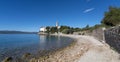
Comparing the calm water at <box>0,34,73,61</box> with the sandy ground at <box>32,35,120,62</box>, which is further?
the calm water at <box>0,34,73,61</box>

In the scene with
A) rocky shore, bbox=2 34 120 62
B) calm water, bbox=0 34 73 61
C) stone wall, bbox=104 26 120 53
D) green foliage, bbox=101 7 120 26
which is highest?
green foliage, bbox=101 7 120 26

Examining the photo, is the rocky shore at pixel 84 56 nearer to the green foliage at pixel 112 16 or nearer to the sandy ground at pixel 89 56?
the sandy ground at pixel 89 56

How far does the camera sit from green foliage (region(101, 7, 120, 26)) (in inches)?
1627

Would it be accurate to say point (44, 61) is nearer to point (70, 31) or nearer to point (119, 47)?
point (119, 47)

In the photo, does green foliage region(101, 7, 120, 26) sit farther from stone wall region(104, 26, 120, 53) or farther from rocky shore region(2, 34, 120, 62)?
stone wall region(104, 26, 120, 53)

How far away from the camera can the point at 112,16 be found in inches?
1687

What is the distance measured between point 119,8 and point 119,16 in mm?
4758

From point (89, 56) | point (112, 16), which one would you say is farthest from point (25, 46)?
point (112, 16)

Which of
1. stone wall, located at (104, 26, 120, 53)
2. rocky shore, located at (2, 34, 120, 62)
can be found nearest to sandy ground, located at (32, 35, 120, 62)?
rocky shore, located at (2, 34, 120, 62)

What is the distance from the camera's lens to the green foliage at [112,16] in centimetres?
4132

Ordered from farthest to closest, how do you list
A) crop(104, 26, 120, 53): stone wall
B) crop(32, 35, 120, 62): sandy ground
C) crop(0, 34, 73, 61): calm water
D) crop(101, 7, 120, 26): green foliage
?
crop(101, 7, 120, 26): green foliage < crop(0, 34, 73, 61): calm water < crop(104, 26, 120, 53): stone wall < crop(32, 35, 120, 62): sandy ground

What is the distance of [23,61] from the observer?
14492 mm

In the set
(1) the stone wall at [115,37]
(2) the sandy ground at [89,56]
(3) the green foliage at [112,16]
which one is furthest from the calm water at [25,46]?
(3) the green foliage at [112,16]

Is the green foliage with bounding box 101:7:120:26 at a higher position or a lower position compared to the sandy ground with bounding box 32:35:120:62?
higher
